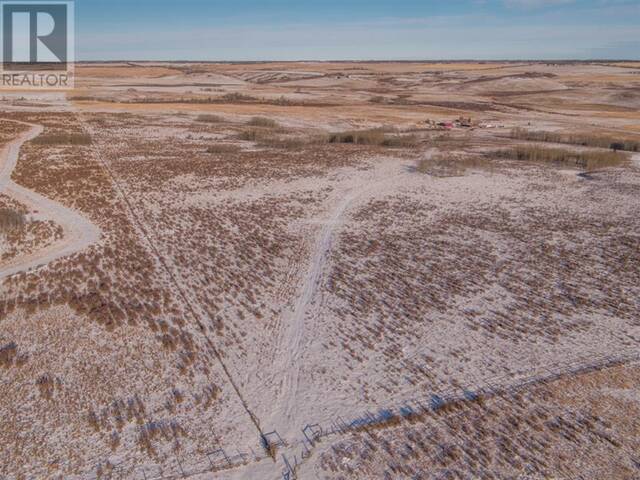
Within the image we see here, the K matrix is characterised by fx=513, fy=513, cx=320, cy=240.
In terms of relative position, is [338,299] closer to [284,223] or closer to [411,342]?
[411,342]

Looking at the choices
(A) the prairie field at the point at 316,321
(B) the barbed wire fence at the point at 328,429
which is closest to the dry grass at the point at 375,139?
(A) the prairie field at the point at 316,321

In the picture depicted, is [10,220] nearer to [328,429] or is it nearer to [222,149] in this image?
[328,429]

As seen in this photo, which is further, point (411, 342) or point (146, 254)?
point (146, 254)

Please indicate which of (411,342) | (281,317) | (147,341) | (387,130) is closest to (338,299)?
(281,317)

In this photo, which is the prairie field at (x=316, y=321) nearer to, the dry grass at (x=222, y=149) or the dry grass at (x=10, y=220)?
the dry grass at (x=10, y=220)

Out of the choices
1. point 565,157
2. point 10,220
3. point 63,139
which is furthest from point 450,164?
point 63,139
